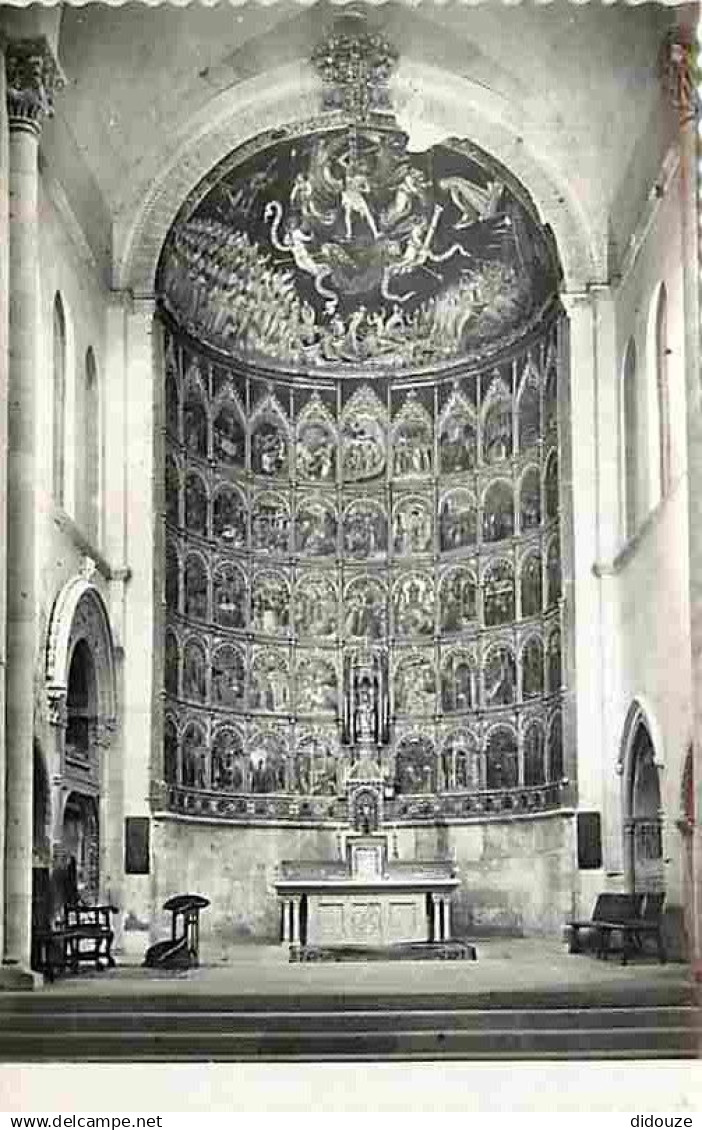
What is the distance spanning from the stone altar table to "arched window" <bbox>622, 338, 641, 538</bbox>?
281cm

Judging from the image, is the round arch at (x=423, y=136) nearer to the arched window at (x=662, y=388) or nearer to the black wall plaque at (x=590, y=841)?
the arched window at (x=662, y=388)

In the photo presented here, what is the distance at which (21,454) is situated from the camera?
10.8 m

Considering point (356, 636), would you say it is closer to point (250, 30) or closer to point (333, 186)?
point (333, 186)

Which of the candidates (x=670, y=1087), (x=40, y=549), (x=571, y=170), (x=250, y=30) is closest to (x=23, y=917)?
(x=40, y=549)

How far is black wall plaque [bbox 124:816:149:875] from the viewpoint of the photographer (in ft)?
38.7

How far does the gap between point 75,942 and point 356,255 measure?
5421 mm

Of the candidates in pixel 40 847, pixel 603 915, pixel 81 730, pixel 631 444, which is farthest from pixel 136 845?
pixel 631 444

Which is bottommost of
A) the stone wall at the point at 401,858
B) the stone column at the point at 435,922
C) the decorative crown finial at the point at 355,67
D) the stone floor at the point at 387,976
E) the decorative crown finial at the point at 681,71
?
the stone floor at the point at 387,976

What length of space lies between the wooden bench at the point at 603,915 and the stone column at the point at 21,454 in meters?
3.16

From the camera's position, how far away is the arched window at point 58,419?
1157cm

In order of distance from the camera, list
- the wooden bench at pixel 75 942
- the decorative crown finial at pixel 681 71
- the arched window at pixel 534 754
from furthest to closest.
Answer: the arched window at pixel 534 754, the wooden bench at pixel 75 942, the decorative crown finial at pixel 681 71

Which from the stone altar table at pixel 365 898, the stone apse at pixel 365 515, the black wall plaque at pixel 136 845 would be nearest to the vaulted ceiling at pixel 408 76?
the stone apse at pixel 365 515

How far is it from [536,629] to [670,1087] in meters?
6.26

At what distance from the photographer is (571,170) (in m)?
12.3
